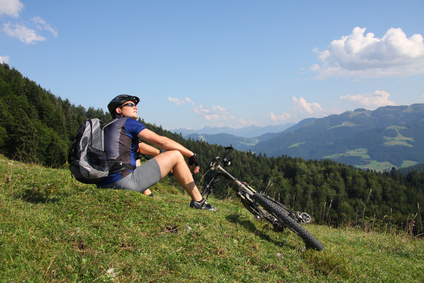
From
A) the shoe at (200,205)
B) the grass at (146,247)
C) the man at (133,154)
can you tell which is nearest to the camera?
the grass at (146,247)

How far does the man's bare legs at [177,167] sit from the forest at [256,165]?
41.6m

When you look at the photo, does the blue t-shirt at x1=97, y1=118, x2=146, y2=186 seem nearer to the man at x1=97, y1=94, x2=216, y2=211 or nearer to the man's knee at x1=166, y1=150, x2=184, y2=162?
the man at x1=97, y1=94, x2=216, y2=211

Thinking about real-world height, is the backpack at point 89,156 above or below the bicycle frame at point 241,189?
above

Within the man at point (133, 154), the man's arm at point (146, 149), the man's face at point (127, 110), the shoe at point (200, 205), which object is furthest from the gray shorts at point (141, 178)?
the shoe at point (200, 205)

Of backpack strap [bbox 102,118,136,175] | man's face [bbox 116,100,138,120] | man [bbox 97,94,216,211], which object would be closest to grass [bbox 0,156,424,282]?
man [bbox 97,94,216,211]

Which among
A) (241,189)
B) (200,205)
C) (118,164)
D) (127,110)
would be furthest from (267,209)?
(127,110)

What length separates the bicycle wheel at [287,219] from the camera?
5.30 m

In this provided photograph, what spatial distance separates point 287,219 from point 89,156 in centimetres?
411

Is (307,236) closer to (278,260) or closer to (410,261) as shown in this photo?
(278,260)

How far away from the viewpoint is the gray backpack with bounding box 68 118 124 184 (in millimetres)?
4608

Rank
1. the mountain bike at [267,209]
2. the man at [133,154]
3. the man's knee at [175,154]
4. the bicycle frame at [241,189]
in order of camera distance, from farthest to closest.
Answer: the bicycle frame at [241,189], the man's knee at [175,154], the mountain bike at [267,209], the man at [133,154]

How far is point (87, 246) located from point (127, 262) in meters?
0.70

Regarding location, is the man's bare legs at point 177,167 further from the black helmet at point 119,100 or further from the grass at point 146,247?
the black helmet at point 119,100

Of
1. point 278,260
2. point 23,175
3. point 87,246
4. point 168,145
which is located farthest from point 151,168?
point 23,175
